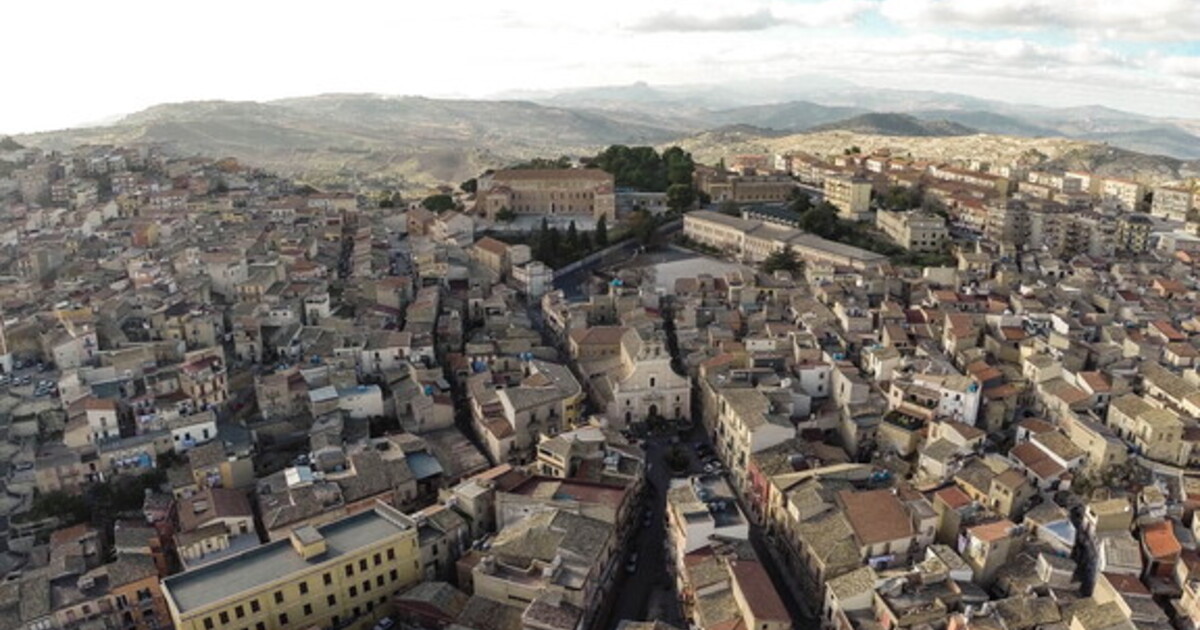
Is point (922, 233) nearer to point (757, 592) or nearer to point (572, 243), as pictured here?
point (572, 243)

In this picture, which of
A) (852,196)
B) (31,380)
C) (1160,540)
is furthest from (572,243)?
(1160,540)

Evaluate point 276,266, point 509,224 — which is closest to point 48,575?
point 276,266

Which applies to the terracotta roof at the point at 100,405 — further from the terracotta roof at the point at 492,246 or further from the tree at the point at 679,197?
the tree at the point at 679,197

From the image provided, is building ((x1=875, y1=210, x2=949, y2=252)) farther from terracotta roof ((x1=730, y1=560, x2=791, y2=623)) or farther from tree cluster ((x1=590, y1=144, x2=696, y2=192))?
terracotta roof ((x1=730, y1=560, x2=791, y2=623))

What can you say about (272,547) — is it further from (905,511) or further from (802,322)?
(802,322)

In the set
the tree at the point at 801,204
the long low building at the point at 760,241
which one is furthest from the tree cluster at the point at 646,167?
the tree at the point at 801,204
